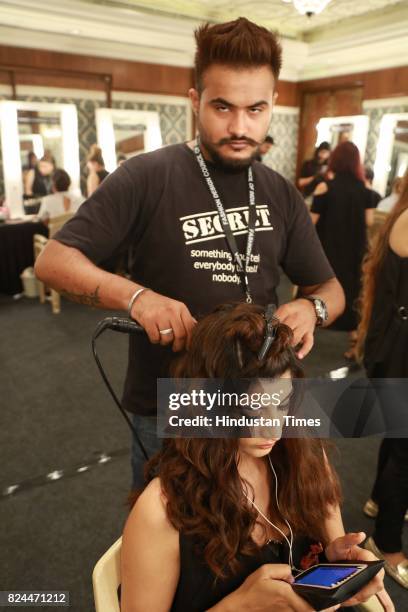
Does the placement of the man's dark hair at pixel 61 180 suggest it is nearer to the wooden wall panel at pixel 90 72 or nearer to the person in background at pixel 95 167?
the person in background at pixel 95 167

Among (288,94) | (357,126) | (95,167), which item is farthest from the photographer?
(288,94)

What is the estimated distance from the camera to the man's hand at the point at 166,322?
78 centimetres

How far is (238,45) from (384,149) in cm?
528

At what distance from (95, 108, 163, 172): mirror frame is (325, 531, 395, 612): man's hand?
5139 millimetres

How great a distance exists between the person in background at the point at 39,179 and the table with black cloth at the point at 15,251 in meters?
0.53

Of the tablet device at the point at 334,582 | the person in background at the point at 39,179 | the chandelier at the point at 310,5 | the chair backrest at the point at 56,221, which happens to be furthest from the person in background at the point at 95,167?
the tablet device at the point at 334,582

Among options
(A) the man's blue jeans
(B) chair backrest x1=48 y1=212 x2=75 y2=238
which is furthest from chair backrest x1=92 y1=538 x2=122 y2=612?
(B) chair backrest x1=48 y1=212 x2=75 y2=238

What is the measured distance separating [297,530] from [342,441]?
63.4 inches

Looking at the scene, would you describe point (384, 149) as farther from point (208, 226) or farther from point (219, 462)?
point (219, 462)

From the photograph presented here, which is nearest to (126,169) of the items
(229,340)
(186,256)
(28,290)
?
(186,256)

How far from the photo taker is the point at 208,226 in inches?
41.5

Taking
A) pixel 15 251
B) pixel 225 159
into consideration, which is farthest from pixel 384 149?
pixel 225 159

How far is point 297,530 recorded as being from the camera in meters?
0.93

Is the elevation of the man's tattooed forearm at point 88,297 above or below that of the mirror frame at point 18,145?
below
